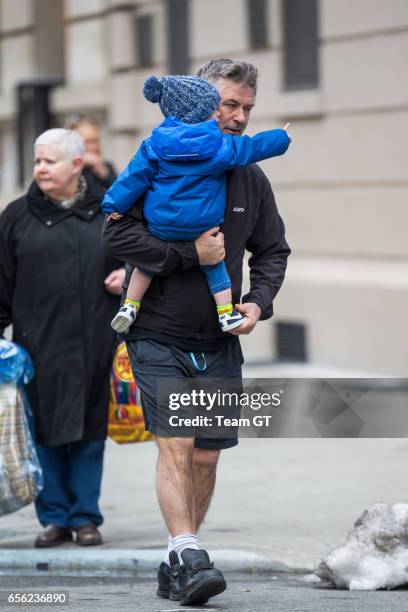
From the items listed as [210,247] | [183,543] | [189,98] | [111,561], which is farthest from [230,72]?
[111,561]

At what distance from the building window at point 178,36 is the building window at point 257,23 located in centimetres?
100

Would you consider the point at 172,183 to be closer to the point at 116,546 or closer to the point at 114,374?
the point at 114,374

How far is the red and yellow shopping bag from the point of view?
654 centimetres

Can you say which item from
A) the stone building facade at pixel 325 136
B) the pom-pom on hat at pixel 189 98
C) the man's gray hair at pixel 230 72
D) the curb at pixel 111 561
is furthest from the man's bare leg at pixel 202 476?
the stone building facade at pixel 325 136

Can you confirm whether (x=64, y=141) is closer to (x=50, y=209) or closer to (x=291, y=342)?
(x=50, y=209)

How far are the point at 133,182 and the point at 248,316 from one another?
0.67 m

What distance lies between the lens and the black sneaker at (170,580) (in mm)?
5277

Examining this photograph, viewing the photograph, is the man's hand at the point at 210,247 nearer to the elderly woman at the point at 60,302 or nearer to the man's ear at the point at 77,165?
the elderly woman at the point at 60,302

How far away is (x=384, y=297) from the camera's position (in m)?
10.2

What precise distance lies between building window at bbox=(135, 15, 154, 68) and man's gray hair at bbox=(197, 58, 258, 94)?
303 inches

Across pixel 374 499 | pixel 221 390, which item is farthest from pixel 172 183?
pixel 374 499

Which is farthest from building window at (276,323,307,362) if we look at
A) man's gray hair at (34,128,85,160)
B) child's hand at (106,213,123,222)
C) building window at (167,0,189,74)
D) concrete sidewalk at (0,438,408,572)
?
child's hand at (106,213,123,222)

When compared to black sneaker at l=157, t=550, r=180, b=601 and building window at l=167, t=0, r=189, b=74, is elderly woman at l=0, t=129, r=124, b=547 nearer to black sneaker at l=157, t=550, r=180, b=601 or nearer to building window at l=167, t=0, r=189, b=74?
black sneaker at l=157, t=550, r=180, b=601

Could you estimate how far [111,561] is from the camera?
6.29 meters
